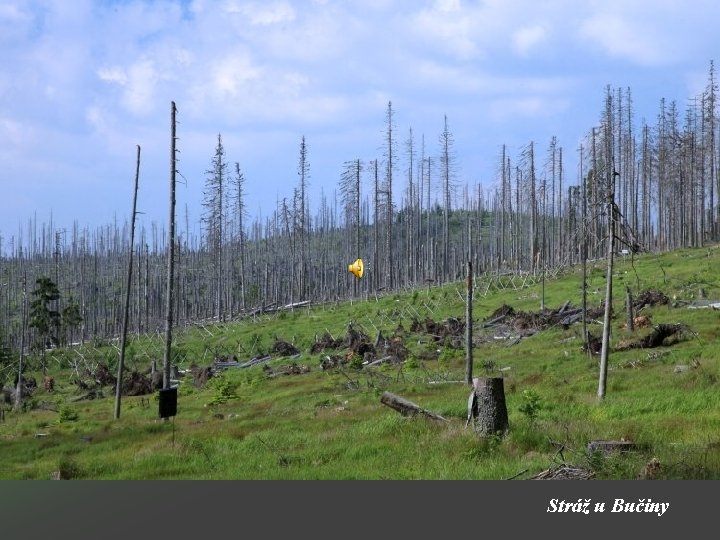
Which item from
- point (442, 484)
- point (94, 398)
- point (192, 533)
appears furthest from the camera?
point (94, 398)

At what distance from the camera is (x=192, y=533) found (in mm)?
10750

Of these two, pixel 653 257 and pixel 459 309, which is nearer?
pixel 459 309

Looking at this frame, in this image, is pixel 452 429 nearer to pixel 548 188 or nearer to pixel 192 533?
pixel 192 533

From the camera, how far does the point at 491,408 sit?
14445mm

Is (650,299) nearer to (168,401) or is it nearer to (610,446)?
(168,401)

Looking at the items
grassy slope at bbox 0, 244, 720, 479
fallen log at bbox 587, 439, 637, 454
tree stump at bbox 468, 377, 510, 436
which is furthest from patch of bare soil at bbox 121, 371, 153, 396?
fallen log at bbox 587, 439, 637, 454

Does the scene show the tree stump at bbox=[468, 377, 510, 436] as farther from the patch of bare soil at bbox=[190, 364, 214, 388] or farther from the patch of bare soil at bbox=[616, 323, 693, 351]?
the patch of bare soil at bbox=[190, 364, 214, 388]

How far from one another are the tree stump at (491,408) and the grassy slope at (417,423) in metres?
0.23

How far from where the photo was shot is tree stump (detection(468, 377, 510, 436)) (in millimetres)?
14352

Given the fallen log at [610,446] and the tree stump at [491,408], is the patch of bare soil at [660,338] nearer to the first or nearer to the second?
the tree stump at [491,408]

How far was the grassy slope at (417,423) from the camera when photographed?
1322cm

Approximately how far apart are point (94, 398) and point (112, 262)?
10134 cm

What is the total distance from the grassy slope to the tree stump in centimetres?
23

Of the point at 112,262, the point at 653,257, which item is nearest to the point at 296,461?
the point at 653,257
